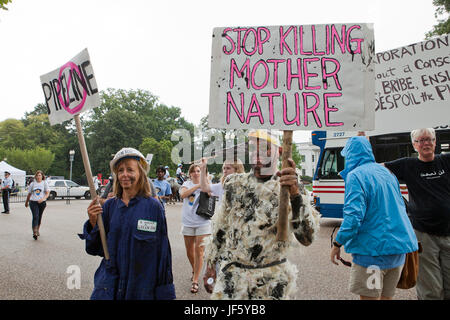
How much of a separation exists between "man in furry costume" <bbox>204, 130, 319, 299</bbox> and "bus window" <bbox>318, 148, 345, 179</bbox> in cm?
974

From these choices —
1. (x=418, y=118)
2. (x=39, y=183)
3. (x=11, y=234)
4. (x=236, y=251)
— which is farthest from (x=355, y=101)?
(x=11, y=234)

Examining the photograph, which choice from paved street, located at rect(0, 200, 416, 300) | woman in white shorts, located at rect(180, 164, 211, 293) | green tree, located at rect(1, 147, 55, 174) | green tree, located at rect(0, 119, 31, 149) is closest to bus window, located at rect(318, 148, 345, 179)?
paved street, located at rect(0, 200, 416, 300)

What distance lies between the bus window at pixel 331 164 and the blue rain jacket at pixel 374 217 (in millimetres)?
9050

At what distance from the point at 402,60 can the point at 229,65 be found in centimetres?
396

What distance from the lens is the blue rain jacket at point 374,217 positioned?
2863 millimetres

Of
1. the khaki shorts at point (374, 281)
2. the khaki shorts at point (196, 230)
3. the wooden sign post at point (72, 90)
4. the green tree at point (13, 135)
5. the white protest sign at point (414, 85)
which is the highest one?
the green tree at point (13, 135)

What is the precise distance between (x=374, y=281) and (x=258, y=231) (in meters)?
1.19

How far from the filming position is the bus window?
38.9 feet

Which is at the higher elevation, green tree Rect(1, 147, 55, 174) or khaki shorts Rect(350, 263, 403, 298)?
green tree Rect(1, 147, 55, 174)

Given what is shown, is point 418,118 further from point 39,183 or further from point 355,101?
point 39,183

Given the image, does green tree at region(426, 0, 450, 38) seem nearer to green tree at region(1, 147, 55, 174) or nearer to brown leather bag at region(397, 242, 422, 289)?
brown leather bag at region(397, 242, 422, 289)

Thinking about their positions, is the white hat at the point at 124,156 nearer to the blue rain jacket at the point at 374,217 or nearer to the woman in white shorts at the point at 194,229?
the blue rain jacket at the point at 374,217

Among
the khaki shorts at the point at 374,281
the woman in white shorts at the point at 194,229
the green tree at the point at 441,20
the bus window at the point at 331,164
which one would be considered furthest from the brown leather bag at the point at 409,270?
the green tree at the point at 441,20
